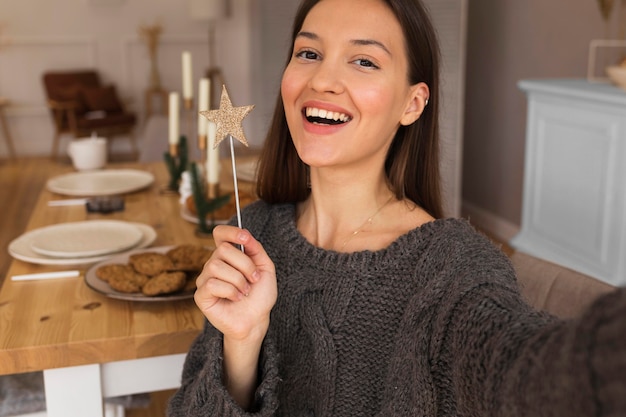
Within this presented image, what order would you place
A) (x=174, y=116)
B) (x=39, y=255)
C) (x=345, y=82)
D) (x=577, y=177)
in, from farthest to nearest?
(x=577, y=177) → (x=174, y=116) → (x=39, y=255) → (x=345, y=82)

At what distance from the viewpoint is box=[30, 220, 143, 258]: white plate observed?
172 cm

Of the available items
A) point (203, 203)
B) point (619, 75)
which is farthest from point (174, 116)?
point (619, 75)

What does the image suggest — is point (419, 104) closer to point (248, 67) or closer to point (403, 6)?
point (403, 6)

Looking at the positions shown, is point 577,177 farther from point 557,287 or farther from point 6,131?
point 6,131

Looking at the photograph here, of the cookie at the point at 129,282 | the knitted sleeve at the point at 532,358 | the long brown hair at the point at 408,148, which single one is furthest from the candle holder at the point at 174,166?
the knitted sleeve at the point at 532,358

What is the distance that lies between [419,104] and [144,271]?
0.70 meters

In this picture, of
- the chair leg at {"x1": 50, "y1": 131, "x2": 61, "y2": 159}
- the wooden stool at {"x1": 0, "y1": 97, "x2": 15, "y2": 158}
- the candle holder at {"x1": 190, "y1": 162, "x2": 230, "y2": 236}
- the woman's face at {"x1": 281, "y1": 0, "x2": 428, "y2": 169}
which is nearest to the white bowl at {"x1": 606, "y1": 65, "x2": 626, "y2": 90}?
the candle holder at {"x1": 190, "y1": 162, "x2": 230, "y2": 236}

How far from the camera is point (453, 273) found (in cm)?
98

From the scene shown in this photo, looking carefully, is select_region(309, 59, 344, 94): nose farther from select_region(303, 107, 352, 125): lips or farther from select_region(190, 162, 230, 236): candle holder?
select_region(190, 162, 230, 236): candle holder

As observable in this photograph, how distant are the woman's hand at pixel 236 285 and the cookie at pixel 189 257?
0.54 m

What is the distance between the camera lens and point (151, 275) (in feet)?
4.91

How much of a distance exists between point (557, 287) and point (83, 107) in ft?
20.2

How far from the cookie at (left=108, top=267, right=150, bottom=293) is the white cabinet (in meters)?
1.65

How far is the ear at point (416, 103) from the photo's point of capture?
45.8 inches
